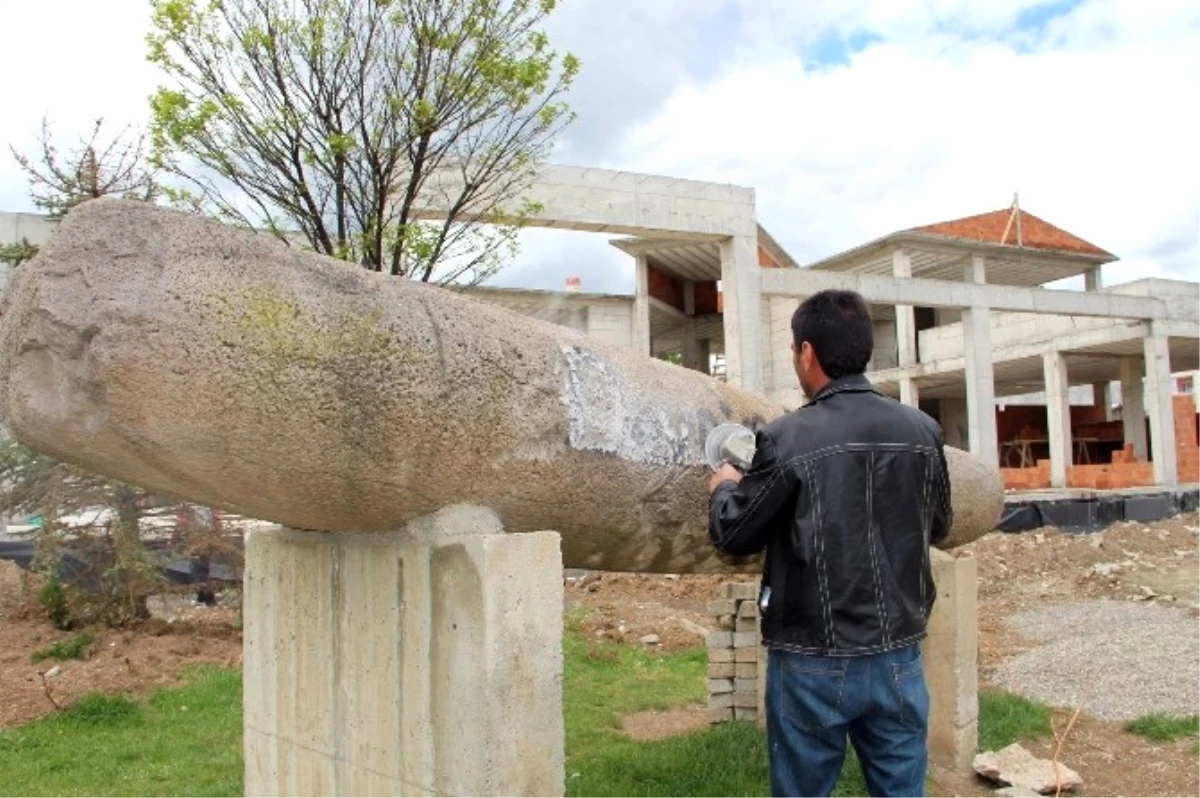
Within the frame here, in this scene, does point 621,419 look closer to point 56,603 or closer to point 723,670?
point 723,670

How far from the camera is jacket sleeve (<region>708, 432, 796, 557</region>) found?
252 cm

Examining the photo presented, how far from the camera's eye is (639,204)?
1391 cm

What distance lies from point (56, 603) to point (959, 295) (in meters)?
15.0

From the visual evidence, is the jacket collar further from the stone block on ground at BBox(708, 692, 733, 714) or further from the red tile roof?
the red tile roof

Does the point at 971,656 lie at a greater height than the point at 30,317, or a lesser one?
lesser

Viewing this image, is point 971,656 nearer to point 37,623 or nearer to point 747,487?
point 747,487

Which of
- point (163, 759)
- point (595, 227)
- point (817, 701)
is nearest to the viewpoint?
point (817, 701)

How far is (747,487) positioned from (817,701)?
0.58m

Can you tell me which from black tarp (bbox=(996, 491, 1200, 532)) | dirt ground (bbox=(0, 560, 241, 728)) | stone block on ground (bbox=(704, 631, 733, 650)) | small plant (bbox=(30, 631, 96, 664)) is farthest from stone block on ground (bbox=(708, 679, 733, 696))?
black tarp (bbox=(996, 491, 1200, 532))

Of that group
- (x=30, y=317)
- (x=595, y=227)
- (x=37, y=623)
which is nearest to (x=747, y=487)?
(x=30, y=317)

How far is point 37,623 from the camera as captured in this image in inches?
336

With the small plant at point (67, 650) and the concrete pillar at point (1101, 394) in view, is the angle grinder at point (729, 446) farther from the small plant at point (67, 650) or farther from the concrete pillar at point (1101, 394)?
the concrete pillar at point (1101, 394)

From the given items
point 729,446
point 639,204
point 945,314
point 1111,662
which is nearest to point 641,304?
point 639,204

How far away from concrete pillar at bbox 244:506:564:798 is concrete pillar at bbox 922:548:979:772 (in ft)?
9.05
